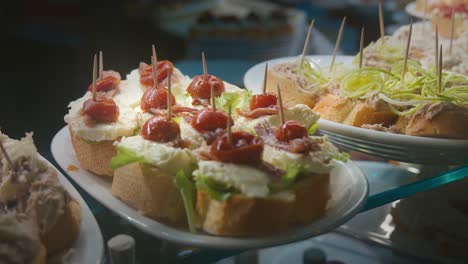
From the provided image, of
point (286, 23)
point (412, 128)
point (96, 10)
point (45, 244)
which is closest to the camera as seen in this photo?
point (45, 244)

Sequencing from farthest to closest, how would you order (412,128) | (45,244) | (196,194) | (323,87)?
(323,87)
(412,128)
(196,194)
(45,244)

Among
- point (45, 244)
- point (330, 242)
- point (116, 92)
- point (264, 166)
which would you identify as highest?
point (116, 92)

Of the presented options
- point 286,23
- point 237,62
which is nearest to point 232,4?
point 286,23

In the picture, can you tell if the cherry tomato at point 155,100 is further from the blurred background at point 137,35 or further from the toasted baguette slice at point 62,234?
the blurred background at point 137,35

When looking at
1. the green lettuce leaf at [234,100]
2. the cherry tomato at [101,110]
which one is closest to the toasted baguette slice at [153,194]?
the cherry tomato at [101,110]

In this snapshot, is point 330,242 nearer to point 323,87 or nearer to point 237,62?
point 323,87

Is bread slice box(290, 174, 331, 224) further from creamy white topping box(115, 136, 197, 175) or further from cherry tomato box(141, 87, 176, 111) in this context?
cherry tomato box(141, 87, 176, 111)

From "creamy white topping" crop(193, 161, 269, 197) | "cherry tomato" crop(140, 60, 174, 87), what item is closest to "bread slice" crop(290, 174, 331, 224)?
"creamy white topping" crop(193, 161, 269, 197)

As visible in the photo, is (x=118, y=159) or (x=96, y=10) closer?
(x=118, y=159)
